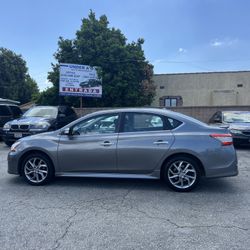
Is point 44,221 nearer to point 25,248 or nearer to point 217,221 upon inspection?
point 25,248

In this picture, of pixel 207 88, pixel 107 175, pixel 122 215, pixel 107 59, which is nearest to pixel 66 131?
pixel 107 175

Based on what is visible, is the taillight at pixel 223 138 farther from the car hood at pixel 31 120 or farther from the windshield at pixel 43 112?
the windshield at pixel 43 112

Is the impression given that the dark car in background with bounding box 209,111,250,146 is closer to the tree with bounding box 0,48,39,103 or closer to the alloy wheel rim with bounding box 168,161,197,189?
the alloy wheel rim with bounding box 168,161,197,189

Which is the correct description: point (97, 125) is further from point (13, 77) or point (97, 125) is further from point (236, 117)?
point (13, 77)

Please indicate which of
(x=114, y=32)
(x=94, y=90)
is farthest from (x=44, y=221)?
(x=114, y=32)

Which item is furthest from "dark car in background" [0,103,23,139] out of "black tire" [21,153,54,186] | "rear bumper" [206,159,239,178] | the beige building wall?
the beige building wall

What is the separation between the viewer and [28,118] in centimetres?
1120

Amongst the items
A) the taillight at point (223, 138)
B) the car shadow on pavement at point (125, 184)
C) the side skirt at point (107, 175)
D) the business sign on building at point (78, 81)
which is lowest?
the car shadow on pavement at point (125, 184)

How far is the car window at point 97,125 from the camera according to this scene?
5.71 metres

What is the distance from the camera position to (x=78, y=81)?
63.7ft

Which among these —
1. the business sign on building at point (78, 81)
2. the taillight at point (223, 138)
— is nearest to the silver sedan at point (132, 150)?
the taillight at point (223, 138)

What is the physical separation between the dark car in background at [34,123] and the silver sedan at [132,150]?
185 inches

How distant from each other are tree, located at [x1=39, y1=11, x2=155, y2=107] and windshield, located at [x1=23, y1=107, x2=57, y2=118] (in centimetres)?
1050

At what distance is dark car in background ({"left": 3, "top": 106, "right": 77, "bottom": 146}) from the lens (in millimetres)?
10445
